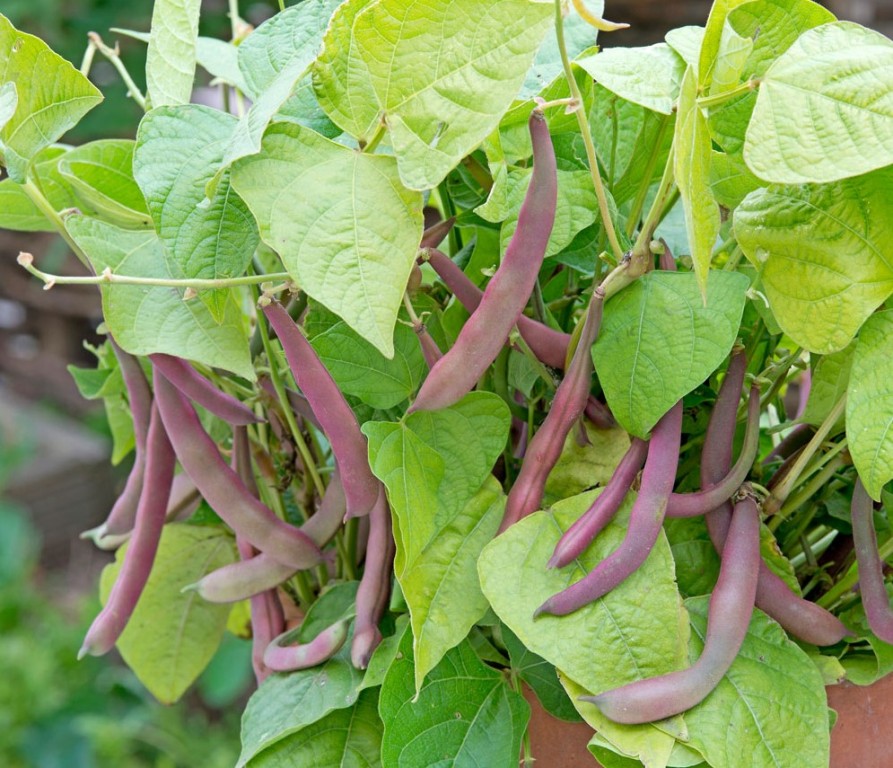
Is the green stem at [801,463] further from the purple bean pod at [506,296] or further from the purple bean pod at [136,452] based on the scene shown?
the purple bean pod at [136,452]

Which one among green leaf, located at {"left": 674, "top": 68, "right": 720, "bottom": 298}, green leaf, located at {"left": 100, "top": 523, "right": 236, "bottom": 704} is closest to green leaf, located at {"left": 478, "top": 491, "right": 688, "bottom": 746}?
green leaf, located at {"left": 674, "top": 68, "right": 720, "bottom": 298}

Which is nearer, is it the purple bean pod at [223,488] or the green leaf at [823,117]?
the green leaf at [823,117]

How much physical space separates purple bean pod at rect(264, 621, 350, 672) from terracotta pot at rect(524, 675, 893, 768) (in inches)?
3.0

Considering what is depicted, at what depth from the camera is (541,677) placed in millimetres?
368

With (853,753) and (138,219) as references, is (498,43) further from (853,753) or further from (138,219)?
(853,753)

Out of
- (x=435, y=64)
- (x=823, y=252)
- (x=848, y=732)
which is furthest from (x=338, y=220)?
(x=848, y=732)

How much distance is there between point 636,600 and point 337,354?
13 centimetres

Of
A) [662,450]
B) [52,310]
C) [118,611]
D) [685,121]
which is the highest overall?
[685,121]

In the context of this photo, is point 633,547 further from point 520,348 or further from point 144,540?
point 144,540

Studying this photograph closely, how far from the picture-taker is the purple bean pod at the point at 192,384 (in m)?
0.36

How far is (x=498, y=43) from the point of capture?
284 millimetres

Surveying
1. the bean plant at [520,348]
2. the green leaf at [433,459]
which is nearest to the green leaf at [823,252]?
the bean plant at [520,348]

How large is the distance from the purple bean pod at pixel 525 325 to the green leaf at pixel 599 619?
0.22 feet

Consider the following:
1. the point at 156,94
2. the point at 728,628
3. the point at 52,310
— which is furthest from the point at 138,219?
the point at 52,310
